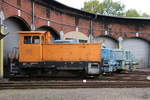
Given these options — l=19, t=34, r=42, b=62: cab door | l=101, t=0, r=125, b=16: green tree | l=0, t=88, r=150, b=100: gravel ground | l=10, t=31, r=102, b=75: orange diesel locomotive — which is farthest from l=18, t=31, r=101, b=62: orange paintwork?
l=101, t=0, r=125, b=16: green tree

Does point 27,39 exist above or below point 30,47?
above

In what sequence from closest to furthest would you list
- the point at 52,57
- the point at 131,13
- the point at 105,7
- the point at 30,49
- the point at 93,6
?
the point at 30,49 < the point at 52,57 < the point at 93,6 < the point at 105,7 < the point at 131,13

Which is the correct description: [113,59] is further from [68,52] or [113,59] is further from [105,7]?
[105,7]

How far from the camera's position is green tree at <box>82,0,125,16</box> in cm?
4788

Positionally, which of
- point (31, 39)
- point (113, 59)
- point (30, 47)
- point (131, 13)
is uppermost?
point (131, 13)

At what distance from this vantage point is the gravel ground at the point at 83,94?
26.1 feet

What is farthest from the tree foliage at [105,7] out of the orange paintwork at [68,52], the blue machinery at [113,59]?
the orange paintwork at [68,52]

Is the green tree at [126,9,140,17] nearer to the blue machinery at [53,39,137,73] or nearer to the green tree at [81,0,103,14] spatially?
the green tree at [81,0,103,14]

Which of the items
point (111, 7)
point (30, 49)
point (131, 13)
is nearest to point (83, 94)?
point (30, 49)

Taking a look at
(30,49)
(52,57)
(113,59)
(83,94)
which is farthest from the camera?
(113,59)

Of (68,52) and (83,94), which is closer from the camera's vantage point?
(83,94)

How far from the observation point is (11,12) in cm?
1463

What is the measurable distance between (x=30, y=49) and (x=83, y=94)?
568cm

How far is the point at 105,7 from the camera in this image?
49.0 m
